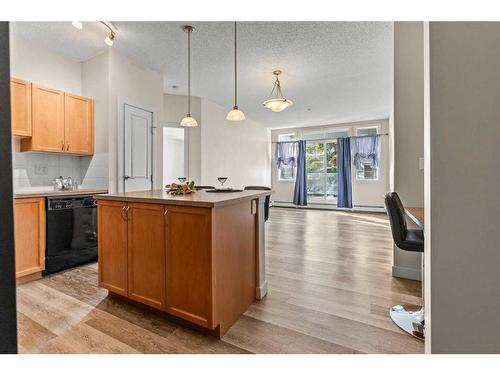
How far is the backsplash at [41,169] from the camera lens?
300 centimetres

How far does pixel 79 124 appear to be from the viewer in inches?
130

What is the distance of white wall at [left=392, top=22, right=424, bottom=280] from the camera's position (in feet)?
8.38

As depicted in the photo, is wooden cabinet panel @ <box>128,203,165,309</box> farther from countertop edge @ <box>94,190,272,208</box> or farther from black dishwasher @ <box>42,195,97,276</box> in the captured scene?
black dishwasher @ <box>42,195,97,276</box>

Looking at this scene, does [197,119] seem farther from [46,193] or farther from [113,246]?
[113,246]

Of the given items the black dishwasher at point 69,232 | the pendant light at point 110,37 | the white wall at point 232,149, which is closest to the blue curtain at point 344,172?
the white wall at point 232,149

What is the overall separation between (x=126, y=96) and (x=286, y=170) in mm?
5887

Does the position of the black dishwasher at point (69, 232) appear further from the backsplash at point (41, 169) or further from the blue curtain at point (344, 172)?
the blue curtain at point (344, 172)

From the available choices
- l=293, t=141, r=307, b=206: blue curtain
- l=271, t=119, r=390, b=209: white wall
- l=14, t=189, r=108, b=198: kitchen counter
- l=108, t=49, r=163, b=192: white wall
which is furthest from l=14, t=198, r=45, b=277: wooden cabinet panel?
l=293, t=141, r=307, b=206: blue curtain

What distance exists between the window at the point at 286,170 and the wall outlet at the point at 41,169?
6.58 meters

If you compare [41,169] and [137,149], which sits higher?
[137,149]

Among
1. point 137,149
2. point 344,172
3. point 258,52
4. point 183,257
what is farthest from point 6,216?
point 344,172

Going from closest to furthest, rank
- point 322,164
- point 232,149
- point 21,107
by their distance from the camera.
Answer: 1. point 21,107
2. point 232,149
3. point 322,164
